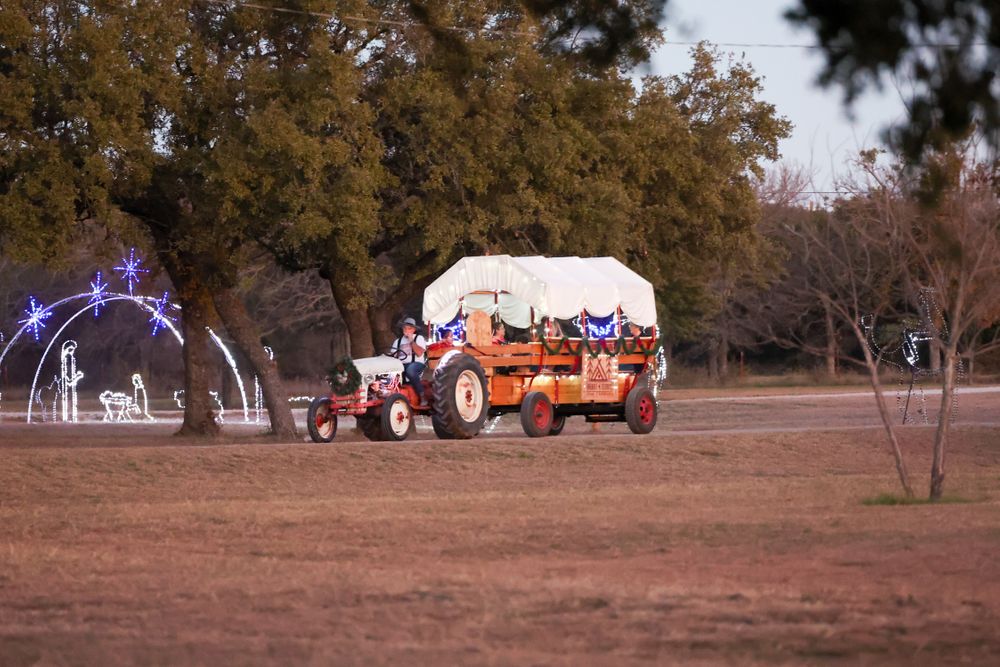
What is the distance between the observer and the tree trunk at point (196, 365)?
103 feet

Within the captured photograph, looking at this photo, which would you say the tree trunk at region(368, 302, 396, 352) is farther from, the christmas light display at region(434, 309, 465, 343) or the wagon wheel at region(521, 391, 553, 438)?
the wagon wheel at region(521, 391, 553, 438)

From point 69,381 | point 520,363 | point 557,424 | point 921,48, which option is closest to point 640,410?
point 557,424

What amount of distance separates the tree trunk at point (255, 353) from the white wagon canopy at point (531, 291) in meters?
5.70

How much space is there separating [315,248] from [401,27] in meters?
4.41

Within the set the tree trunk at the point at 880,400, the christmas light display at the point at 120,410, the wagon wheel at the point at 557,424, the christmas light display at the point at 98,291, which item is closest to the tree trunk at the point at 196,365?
the christmas light display at the point at 98,291

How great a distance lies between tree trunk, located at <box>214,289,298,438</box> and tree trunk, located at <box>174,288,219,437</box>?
0.60 m

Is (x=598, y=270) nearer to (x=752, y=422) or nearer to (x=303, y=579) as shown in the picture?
(x=752, y=422)

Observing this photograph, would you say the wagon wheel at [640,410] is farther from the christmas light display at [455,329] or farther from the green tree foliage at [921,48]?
the green tree foliage at [921,48]

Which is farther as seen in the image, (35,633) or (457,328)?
(457,328)

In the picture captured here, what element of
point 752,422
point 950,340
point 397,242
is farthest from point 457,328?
point 950,340

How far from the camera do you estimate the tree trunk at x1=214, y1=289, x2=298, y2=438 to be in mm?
30828

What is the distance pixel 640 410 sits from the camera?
2697 cm

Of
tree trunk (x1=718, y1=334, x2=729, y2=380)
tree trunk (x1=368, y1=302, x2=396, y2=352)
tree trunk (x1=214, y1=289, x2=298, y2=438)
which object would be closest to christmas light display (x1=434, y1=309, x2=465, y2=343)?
tree trunk (x1=214, y1=289, x2=298, y2=438)

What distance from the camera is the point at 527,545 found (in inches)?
511
